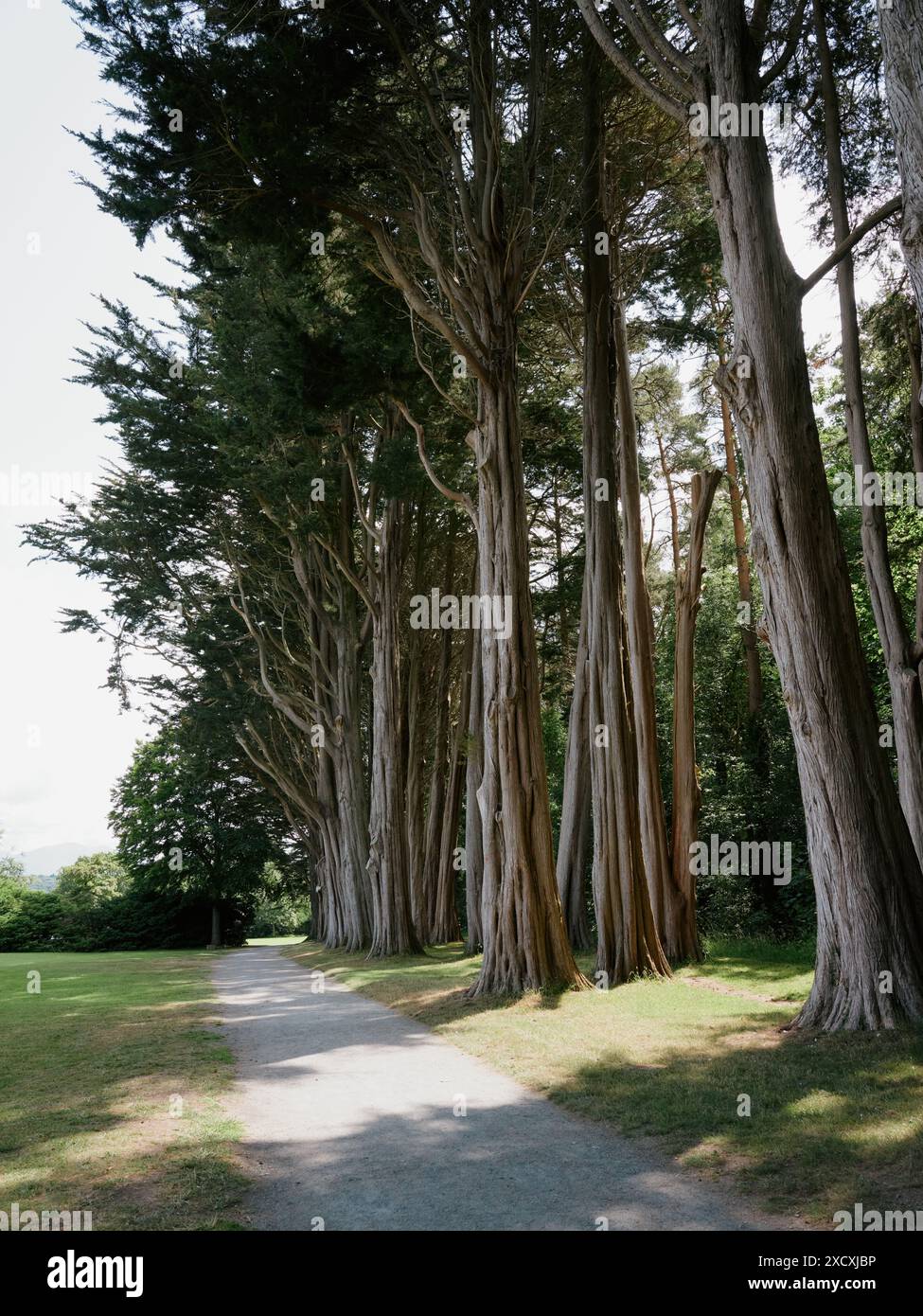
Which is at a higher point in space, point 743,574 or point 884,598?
point 743,574

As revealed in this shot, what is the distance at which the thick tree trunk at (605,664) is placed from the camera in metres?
13.5

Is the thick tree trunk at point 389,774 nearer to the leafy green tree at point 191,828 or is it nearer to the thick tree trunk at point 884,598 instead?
the thick tree trunk at point 884,598

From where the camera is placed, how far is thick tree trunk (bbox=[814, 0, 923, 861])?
39.2 ft

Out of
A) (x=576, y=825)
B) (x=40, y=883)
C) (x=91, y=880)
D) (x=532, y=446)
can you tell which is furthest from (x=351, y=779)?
→ (x=40, y=883)

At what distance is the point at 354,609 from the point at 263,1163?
1839 centimetres

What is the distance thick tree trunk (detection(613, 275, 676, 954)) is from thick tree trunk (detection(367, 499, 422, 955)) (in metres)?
6.41

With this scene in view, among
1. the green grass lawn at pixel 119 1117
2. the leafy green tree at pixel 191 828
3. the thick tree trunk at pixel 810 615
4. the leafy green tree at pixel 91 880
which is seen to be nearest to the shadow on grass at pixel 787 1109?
the thick tree trunk at pixel 810 615

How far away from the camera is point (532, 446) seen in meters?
19.0

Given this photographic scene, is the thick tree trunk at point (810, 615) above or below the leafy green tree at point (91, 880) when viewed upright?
above

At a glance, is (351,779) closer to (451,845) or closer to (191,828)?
(451,845)

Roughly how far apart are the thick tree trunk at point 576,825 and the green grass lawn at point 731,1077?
5.36m

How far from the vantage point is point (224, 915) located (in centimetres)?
4294

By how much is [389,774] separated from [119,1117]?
14.4 meters
